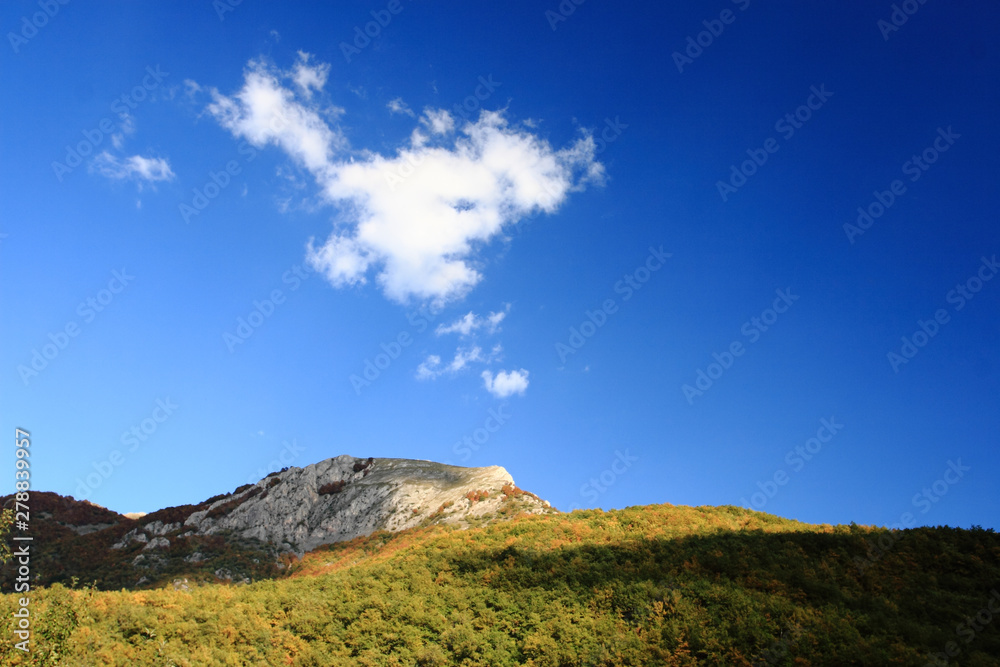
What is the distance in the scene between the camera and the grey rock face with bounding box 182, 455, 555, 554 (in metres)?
49.9

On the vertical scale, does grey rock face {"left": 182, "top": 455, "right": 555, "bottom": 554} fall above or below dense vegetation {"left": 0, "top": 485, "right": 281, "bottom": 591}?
above

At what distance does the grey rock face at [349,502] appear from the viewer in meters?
49.9

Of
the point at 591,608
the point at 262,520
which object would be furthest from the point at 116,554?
the point at 591,608

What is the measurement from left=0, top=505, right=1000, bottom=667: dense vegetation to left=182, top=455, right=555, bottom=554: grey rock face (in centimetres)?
2035

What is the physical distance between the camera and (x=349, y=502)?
57.2 metres

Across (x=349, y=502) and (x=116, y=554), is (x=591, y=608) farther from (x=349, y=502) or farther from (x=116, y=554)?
(x=116, y=554)

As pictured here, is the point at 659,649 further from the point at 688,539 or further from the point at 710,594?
the point at 688,539

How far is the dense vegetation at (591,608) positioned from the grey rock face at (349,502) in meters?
20.3

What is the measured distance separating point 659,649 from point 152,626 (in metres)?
19.4

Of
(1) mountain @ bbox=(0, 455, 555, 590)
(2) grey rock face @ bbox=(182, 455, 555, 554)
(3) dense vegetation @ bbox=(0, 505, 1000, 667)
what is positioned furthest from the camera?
(2) grey rock face @ bbox=(182, 455, 555, 554)

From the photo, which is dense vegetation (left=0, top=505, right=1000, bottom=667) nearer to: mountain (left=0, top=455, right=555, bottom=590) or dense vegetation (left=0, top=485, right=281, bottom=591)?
mountain (left=0, top=455, right=555, bottom=590)

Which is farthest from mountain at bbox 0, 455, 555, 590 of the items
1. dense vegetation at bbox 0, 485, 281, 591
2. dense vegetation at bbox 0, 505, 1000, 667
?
dense vegetation at bbox 0, 505, 1000, 667

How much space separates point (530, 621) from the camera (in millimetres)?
21484

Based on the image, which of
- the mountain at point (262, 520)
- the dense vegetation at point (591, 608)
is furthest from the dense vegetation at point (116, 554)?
the dense vegetation at point (591, 608)
